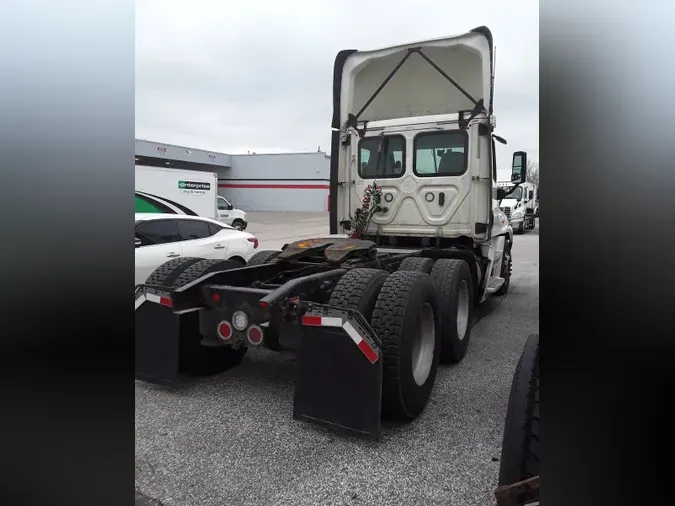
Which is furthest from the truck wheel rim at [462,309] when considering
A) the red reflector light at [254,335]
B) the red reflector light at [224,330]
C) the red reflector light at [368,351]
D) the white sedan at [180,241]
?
the white sedan at [180,241]

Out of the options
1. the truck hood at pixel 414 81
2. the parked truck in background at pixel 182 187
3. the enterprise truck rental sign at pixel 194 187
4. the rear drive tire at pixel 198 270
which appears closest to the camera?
the rear drive tire at pixel 198 270

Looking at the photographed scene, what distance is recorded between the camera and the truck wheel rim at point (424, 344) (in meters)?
3.97

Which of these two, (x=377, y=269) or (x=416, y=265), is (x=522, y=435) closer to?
(x=377, y=269)

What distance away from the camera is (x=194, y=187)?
57.6ft

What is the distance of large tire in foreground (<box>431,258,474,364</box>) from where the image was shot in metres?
4.84

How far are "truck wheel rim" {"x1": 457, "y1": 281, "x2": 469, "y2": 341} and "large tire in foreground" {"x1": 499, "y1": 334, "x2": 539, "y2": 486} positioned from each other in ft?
10.0

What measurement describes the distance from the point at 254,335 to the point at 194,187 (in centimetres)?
1496

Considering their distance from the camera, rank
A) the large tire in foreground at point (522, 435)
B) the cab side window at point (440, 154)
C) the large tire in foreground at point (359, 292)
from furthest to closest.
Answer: the cab side window at point (440, 154) → the large tire in foreground at point (359, 292) → the large tire in foreground at point (522, 435)

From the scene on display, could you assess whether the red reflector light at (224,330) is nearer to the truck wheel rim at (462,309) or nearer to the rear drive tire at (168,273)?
the rear drive tire at (168,273)

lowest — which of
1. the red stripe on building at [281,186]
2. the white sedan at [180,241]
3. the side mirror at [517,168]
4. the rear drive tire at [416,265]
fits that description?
the rear drive tire at [416,265]

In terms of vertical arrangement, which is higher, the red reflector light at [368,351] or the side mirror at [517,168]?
the side mirror at [517,168]

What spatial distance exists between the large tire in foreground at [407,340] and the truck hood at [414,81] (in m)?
3.02
